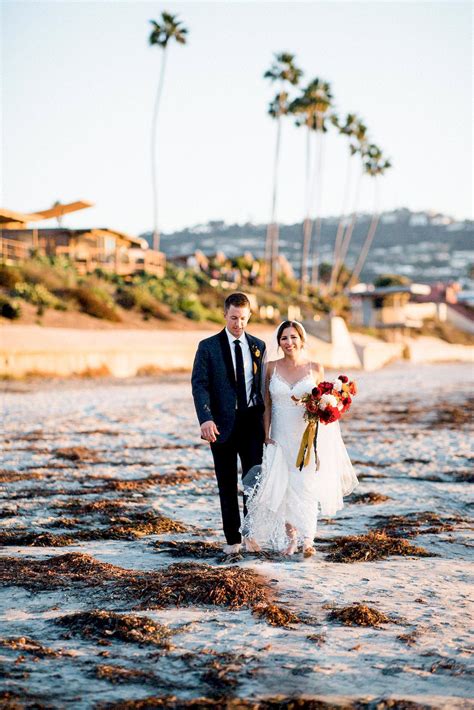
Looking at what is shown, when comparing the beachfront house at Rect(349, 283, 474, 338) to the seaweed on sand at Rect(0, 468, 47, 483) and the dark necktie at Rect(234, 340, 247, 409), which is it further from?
the dark necktie at Rect(234, 340, 247, 409)

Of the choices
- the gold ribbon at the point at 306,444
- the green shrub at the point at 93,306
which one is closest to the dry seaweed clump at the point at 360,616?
the gold ribbon at the point at 306,444

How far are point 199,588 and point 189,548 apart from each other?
1.33 metres

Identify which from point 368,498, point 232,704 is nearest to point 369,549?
point 368,498

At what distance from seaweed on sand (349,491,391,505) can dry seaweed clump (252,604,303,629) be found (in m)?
4.14

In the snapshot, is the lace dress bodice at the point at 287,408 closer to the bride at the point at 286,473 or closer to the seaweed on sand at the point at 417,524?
the bride at the point at 286,473

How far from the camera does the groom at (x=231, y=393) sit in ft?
20.4

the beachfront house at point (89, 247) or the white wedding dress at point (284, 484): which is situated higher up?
the beachfront house at point (89, 247)

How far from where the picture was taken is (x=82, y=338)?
100ft

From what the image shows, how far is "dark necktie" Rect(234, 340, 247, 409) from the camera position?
630 cm

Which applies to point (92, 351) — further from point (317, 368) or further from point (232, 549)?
point (232, 549)

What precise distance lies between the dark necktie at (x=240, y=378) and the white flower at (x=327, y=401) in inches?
20.1

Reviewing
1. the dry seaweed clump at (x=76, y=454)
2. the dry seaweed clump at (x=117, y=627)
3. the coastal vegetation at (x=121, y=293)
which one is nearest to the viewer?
the dry seaweed clump at (x=117, y=627)

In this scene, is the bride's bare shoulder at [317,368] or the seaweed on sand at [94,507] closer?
the bride's bare shoulder at [317,368]

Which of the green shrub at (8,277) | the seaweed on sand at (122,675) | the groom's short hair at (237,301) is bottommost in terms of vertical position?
the seaweed on sand at (122,675)
